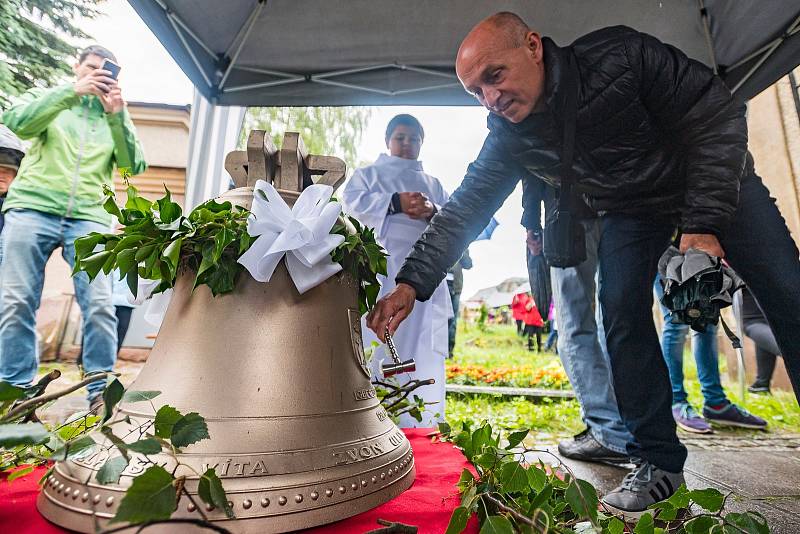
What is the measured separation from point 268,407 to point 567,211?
1362 millimetres

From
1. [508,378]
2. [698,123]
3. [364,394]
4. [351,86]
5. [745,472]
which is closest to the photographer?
[364,394]

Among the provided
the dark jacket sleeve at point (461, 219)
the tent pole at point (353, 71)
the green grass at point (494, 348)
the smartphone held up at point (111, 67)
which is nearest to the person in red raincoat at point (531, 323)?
the green grass at point (494, 348)

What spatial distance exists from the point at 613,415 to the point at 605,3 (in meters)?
2.61

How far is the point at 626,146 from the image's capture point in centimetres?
164

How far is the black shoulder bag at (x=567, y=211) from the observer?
5.27 feet

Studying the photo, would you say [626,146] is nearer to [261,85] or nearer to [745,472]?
[745,472]

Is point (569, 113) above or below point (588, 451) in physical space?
above

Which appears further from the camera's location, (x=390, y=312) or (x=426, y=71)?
(x=426, y=71)

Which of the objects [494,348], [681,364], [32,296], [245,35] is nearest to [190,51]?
[245,35]

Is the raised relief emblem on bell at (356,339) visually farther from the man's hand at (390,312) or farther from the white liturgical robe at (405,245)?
the white liturgical robe at (405,245)

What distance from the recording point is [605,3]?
3014 mm

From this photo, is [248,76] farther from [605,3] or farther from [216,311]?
[216,311]

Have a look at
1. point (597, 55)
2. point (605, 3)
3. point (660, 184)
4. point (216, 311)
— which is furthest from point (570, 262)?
point (605, 3)

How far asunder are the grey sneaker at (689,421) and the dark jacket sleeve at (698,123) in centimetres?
227
